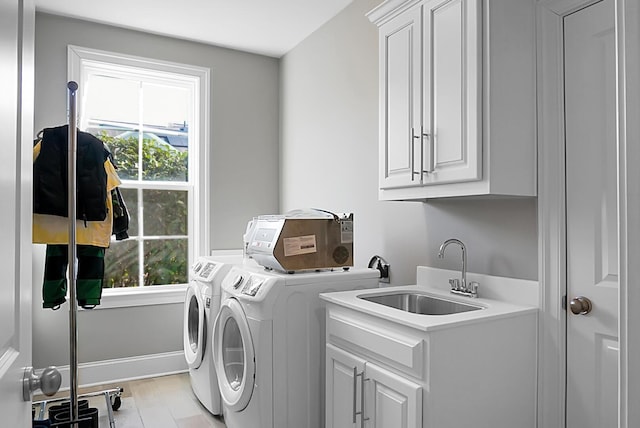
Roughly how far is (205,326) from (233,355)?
1.45 feet

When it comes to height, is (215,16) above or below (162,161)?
above

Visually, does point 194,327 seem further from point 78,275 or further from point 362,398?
point 362,398

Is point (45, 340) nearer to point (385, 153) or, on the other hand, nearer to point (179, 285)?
point (179, 285)

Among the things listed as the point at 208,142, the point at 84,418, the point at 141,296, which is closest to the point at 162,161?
the point at 208,142

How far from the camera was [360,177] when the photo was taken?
295cm

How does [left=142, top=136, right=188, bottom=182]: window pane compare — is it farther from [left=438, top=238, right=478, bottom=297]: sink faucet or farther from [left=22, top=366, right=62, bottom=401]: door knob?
[left=22, top=366, right=62, bottom=401]: door knob

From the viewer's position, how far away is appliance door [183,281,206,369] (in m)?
2.85

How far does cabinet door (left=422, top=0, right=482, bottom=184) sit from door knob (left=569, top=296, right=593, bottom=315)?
61cm

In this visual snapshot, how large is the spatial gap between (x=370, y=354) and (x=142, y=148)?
278cm

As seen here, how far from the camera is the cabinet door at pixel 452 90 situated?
5.58 ft

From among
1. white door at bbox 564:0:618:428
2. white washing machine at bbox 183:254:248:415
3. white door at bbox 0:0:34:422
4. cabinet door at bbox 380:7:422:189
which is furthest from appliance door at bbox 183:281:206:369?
white door at bbox 564:0:618:428

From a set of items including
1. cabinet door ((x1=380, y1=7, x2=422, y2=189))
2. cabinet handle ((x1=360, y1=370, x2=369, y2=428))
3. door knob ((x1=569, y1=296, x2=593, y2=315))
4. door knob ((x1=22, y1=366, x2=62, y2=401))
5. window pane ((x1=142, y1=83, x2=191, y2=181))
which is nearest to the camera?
door knob ((x1=22, y1=366, x2=62, y2=401))

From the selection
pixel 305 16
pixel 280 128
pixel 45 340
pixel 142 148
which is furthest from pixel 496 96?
pixel 45 340

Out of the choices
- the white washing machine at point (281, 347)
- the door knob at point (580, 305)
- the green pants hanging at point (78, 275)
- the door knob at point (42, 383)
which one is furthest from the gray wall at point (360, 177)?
the door knob at point (42, 383)
